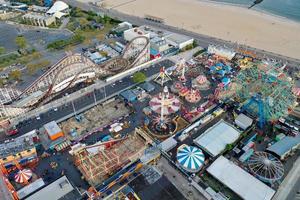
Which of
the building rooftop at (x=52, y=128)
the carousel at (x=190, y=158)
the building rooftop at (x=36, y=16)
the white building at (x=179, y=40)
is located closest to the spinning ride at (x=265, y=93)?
the carousel at (x=190, y=158)

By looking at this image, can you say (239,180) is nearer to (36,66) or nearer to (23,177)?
(23,177)

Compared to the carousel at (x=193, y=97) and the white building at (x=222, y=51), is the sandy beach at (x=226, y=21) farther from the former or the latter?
the carousel at (x=193, y=97)

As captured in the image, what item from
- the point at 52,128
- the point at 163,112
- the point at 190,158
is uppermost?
the point at 163,112

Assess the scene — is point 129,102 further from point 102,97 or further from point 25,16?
point 25,16

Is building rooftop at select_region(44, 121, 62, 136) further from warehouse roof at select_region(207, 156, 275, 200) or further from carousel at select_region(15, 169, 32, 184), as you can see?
warehouse roof at select_region(207, 156, 275, 200)

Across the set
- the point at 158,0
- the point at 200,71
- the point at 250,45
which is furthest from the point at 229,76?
the point at 158,0

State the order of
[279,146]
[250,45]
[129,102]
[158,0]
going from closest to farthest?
[279,146] < [129,102] < [250,45] < [158,0]

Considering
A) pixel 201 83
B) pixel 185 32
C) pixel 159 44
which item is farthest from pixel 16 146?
pixel 185 32
